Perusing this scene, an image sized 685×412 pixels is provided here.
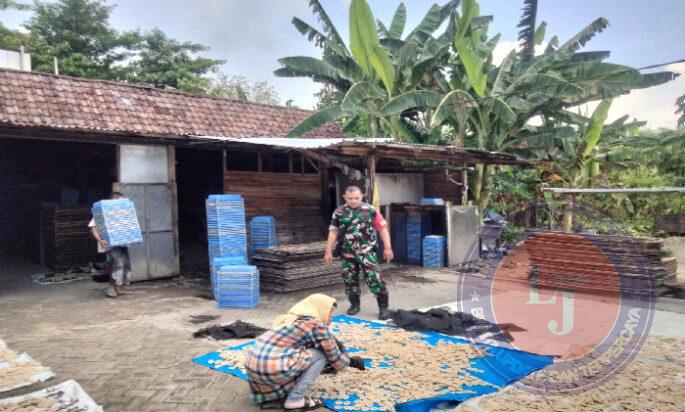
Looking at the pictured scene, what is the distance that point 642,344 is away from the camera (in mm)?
5105

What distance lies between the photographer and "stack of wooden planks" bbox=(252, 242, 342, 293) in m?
8.04

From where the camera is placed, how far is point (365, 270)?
20.1ft

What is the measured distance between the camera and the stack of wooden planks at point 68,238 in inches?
417

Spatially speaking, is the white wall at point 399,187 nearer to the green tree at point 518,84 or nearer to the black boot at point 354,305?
the green tree at point 518,84

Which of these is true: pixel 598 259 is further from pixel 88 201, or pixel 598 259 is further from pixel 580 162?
pixel 88 201

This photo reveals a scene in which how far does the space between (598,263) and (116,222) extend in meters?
7.85

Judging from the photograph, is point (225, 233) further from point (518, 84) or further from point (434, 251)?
point (518, 84)

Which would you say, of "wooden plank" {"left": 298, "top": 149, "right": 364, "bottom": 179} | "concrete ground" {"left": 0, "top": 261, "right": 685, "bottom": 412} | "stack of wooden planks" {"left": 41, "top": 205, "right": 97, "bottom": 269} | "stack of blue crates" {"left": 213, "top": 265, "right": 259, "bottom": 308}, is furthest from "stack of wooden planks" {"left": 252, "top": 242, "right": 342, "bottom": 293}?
"stack of wooden planks" {"left": 41, "top": 205, "right": 97, "bottom": 269}

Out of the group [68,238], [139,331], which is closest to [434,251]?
[139,331]

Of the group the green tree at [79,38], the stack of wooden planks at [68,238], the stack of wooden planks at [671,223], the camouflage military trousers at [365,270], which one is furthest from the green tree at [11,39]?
the stack of wooden planks at [671,223]

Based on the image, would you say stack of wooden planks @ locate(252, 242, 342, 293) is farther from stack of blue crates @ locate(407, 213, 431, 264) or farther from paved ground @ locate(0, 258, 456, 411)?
stack of blue crates @ locate(407, 213, 431, 264)
